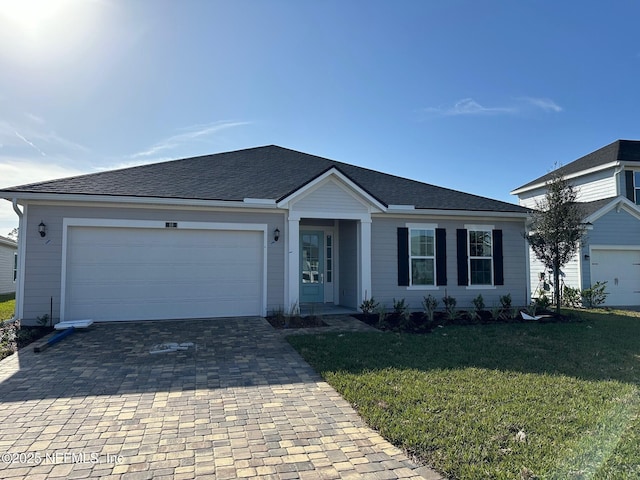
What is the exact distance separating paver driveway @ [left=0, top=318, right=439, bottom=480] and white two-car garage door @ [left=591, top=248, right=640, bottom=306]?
13393mm

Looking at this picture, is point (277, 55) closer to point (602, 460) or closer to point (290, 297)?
point (290, 297)

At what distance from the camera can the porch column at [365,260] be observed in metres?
10.9

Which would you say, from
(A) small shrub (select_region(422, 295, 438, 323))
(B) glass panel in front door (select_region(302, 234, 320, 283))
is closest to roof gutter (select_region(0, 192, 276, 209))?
(B) glass panel in front door (select_region(302, 234, 320, 283))

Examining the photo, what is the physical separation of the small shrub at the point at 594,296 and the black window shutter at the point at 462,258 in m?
5.41

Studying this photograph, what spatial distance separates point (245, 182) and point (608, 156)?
1673 centimetres

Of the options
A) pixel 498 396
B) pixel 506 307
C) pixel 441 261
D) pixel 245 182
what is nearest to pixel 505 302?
pixel 506 307

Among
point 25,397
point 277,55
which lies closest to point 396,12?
point 277,55

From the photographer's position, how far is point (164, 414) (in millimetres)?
4094

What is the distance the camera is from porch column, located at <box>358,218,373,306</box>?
1091 centimetres

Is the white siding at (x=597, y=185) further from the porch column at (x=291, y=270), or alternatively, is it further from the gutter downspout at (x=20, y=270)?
the gutter downspout at (x=20, y=270)

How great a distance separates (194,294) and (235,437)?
6.82 m

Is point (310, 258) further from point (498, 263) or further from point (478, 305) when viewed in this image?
point (498, 263)

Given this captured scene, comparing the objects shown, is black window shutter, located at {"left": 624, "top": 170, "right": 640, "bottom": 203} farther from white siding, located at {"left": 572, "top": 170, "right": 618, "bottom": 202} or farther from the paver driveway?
the paver driveway

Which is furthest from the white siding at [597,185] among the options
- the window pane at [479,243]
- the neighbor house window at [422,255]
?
the neighbor house window at [422,255]
